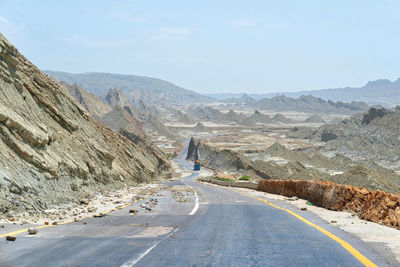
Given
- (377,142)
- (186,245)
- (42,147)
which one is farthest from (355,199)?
(377,142)

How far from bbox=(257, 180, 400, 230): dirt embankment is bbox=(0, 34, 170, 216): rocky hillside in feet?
35.0

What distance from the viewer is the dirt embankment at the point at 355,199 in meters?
11.5

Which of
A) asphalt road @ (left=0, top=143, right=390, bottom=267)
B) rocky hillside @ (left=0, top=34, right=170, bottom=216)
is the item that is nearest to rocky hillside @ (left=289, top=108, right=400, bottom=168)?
rocky hillside @ (left=0, top=34, right=170, bottom=216)

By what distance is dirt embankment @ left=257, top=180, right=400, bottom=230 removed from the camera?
37.6ft

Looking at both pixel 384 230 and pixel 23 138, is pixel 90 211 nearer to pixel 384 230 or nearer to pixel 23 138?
pixel 23 138

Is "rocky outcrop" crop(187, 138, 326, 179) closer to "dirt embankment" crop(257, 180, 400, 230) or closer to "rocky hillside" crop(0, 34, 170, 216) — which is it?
"rocky hillside" crop(0, 34, 170, 216)

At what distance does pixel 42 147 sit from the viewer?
19.2 meters

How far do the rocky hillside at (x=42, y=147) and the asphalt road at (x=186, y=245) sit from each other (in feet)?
15.4

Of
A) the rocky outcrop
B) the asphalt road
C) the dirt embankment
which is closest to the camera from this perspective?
the asphalt road

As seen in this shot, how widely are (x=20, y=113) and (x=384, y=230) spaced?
1643cm

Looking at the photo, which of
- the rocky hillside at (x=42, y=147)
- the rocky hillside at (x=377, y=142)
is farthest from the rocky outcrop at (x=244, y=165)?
the rocky hillside at (x=42, y=147)

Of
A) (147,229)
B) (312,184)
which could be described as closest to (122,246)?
(147,229)

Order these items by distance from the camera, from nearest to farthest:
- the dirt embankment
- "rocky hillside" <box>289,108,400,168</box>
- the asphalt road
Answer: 1. the asphalt road
2. the dirt embankment
3. "rocky hillside" <box>289,108,400,168</box>

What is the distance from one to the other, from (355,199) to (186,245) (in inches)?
330
